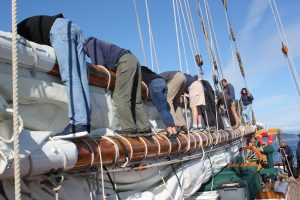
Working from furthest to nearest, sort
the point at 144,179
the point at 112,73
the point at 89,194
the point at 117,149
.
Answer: the point at 112,73 < the point at 144,179 < the point at 117,149 < the point at 89,194

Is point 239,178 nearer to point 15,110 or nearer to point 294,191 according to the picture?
point 294,191

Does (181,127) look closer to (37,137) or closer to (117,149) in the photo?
(117,149)

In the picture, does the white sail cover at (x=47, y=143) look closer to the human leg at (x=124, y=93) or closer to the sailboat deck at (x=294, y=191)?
the human leg at (x=124, y=93)

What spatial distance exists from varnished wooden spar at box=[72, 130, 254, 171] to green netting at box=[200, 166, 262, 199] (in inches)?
24.1

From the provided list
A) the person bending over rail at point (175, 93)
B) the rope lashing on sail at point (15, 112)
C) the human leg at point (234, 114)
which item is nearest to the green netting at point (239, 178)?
the person bending over rail at point (175, 93)

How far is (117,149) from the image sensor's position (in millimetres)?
2328

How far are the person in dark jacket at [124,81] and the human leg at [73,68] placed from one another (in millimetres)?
669

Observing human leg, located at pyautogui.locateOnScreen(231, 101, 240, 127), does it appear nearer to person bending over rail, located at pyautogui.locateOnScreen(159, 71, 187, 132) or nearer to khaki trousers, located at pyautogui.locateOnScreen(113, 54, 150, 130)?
person bending over rail, located at pyautogui.locateOnScreen(159, 71, 187, 132)

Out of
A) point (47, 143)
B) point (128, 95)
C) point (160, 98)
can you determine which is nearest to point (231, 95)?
point (160, 98)

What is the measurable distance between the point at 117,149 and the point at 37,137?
2.32ft

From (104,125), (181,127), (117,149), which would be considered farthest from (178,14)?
(117,149)

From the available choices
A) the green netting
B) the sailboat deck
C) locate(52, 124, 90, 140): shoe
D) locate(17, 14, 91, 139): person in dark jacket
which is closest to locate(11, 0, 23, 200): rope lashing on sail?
locate(52, 124, 90, 140): shoe

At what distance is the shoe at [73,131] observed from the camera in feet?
6.58

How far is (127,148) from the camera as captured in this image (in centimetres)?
248
